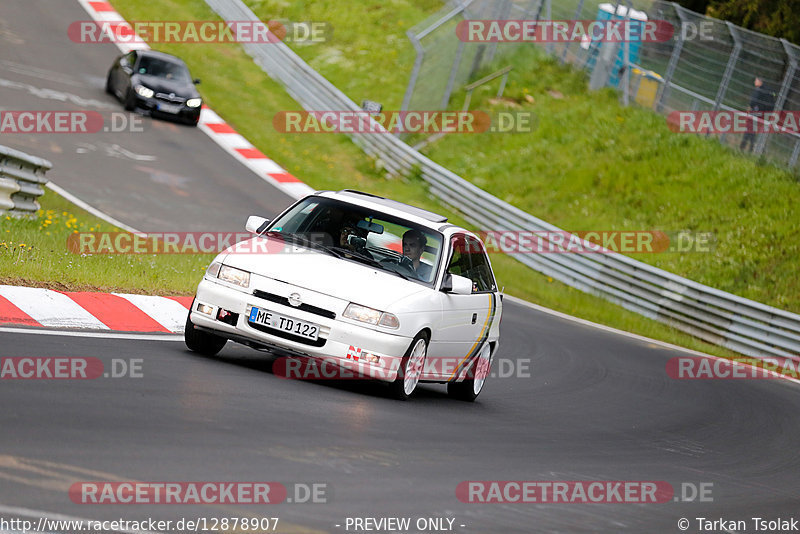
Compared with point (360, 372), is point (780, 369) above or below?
below

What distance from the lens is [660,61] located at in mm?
31016

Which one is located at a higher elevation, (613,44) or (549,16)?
(549,16)

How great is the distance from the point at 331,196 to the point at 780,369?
40.7 ft

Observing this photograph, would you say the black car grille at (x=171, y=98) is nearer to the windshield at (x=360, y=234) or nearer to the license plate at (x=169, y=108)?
the license plate at (x=169, y=108)

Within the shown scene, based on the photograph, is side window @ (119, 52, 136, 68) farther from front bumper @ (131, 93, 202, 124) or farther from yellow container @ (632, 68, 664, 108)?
yellow container @ (632, 68, 664, 108)

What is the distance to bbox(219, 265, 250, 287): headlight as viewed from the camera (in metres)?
9.09

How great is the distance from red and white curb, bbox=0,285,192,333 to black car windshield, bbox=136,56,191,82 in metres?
16.7

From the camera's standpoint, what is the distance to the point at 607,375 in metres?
14.8

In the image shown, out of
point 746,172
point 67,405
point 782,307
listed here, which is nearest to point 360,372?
point 67,405

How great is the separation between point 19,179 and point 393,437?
9041mm

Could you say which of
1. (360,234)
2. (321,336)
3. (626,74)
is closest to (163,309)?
(360,234)

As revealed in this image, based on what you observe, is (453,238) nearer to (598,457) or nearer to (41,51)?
(598,457)

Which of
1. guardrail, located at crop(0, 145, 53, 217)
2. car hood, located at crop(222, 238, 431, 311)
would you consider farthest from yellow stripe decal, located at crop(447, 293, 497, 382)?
guardrail, located at crop(0, 145, 53, 217)

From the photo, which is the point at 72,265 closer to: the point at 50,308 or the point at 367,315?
the point at 50,308
